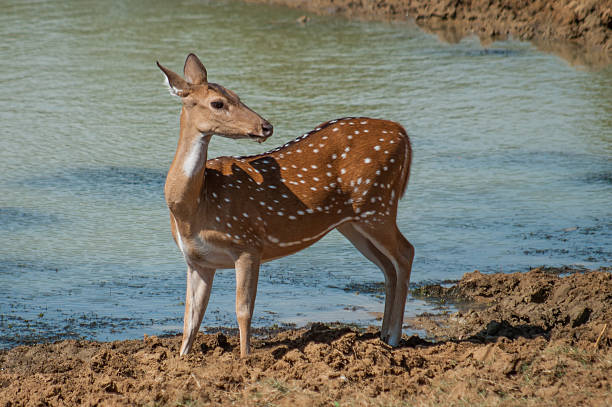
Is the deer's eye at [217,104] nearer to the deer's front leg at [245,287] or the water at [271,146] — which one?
the deer's front leg at [245,287]

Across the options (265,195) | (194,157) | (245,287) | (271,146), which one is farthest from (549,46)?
(194,157)

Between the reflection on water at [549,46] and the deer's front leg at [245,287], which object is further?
the reflection on water at [549,46]

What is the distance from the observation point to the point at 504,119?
13.2 metres

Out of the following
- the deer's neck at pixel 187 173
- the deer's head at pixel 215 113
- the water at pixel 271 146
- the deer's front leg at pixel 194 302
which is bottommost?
the water at pixel 271 146

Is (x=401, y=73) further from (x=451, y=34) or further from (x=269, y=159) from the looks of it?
(x=269, y=159)

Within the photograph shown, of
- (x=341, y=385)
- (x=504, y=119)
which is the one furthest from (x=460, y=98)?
(x=341, y=385)

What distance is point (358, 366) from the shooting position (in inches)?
219

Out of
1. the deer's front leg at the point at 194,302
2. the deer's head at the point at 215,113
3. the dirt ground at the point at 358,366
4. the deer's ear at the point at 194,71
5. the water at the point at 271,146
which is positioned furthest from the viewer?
the water at the point at 271,146

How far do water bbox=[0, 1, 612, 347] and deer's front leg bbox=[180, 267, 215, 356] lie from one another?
76cm

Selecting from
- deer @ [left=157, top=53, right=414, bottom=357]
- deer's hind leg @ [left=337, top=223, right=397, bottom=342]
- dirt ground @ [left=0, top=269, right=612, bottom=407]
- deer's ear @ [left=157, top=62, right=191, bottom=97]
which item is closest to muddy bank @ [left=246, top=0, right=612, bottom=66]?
dirt ground @ [left=0, top=269, right=612, bottom=407]

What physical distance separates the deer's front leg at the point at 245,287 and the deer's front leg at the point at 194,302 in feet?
1.21

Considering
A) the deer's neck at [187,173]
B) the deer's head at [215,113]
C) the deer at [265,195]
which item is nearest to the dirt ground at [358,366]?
the deer at [265,195]

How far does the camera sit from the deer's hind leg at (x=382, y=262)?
21.4ft

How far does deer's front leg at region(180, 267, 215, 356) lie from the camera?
6074 millimetres
